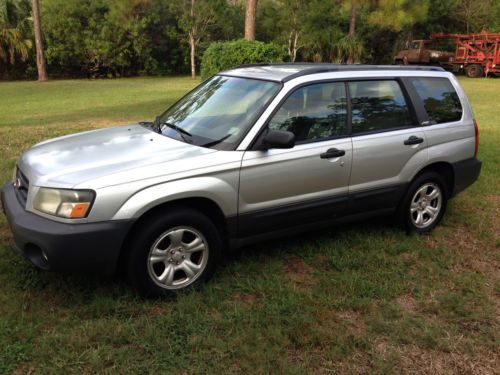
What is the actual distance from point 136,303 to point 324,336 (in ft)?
4.38

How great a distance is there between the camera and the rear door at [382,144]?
423 cm

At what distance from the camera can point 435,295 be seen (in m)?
3.73

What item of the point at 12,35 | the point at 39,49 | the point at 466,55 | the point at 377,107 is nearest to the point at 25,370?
the point at 377,107

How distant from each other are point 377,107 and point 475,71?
Answer: 30813mm

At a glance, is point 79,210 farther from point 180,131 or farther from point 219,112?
point 219,112

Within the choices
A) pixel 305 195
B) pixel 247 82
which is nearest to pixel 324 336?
pixel 305 195

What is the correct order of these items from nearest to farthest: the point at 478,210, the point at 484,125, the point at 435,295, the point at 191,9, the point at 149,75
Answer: the point at 435,295 → the point at 478,210 → the point at 484,125 → the point at 191,9 → the point at 149,75

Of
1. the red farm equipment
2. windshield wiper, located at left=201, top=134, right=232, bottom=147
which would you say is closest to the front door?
windshield wiper, located at left=201, top=134, right=232, bottom=147

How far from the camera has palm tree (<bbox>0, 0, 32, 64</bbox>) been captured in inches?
1163

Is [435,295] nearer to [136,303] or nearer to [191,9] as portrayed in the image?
[136,303]

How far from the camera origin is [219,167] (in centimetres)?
349

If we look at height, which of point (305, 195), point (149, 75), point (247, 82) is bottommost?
point (149, 75)

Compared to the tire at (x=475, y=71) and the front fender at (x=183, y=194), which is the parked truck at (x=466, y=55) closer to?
the tire at (x=475, y=71)

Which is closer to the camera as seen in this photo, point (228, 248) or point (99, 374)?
point (99, 374)
